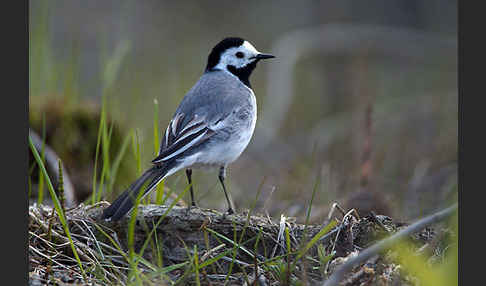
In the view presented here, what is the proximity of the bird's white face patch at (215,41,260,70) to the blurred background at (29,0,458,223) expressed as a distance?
812 millimetres

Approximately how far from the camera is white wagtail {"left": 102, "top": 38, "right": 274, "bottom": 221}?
3.74m

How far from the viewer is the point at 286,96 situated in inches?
335

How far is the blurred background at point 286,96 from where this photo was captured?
538 cm

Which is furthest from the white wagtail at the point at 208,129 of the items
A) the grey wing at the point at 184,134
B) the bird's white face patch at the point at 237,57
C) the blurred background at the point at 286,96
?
the blurred background at the point at 286,96

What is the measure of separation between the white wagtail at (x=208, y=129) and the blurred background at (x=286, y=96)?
0.80 feet

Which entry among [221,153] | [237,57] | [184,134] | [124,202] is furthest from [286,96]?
[124,202]

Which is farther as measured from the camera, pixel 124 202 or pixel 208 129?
pixel 208 129

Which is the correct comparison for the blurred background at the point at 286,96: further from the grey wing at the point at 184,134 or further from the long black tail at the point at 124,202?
the long black tail at the point at 124,202

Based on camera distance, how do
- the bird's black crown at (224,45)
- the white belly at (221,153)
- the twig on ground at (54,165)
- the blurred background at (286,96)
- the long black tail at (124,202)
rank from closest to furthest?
the long black tail at (124,202), the white belly at (221,153), the twig on ground at (54,165), the bird's black crown at (224,45), the blurred background at (286,96)

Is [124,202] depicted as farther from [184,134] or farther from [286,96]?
[286,96]

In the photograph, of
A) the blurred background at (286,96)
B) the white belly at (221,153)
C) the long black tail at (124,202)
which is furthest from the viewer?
the blurred background at (286,96)

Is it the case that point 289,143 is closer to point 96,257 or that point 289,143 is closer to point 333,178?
point 333,178

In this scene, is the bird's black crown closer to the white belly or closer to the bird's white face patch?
the bird's white face patch

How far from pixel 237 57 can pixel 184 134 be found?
1.34 metres
